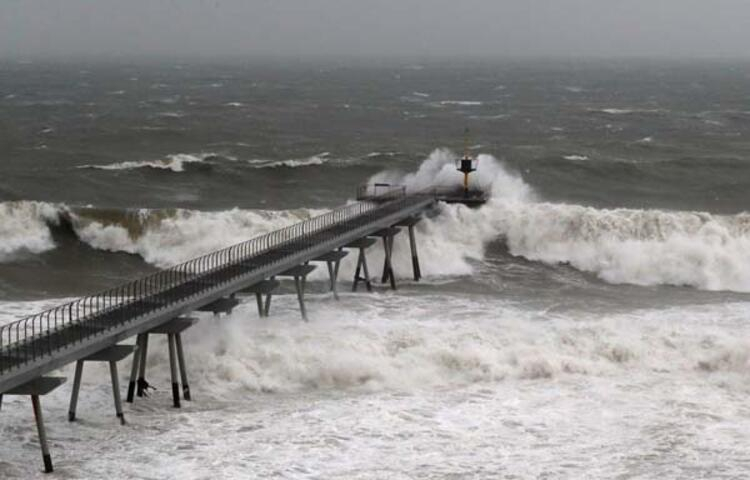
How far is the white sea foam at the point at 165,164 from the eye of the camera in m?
60.5

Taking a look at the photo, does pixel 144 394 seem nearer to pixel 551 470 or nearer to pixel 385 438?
pixel 385 438

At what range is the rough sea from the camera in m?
20.7

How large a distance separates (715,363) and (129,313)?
46.3 feet

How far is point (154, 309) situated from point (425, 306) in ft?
36.5

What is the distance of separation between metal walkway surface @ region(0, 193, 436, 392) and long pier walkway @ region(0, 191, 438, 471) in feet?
0.06

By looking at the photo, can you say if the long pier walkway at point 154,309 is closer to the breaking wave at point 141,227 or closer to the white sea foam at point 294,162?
the breaking wave at point 141,227

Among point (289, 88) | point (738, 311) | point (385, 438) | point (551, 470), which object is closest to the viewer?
point (551, 470)

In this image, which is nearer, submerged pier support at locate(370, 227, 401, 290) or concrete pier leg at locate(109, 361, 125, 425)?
concrete pier leg at locate(109, 361, 125, 425)

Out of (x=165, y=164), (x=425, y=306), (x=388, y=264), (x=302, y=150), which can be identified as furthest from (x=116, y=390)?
(x=302, y=150)

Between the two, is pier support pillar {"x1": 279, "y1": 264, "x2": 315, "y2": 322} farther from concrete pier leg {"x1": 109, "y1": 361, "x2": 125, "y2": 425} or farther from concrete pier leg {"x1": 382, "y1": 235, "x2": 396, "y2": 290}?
concrete pier leg {"x1": 109, "y1": 361, "x2": 125, "y2": 425}

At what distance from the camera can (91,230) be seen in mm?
44188

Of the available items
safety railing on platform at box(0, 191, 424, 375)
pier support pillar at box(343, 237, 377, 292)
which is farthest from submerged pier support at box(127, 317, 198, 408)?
pier support pillar at box(343, 237, 377, 292)

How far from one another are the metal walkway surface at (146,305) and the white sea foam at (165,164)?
87.8ft

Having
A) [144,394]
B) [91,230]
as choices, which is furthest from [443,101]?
[144,394]
